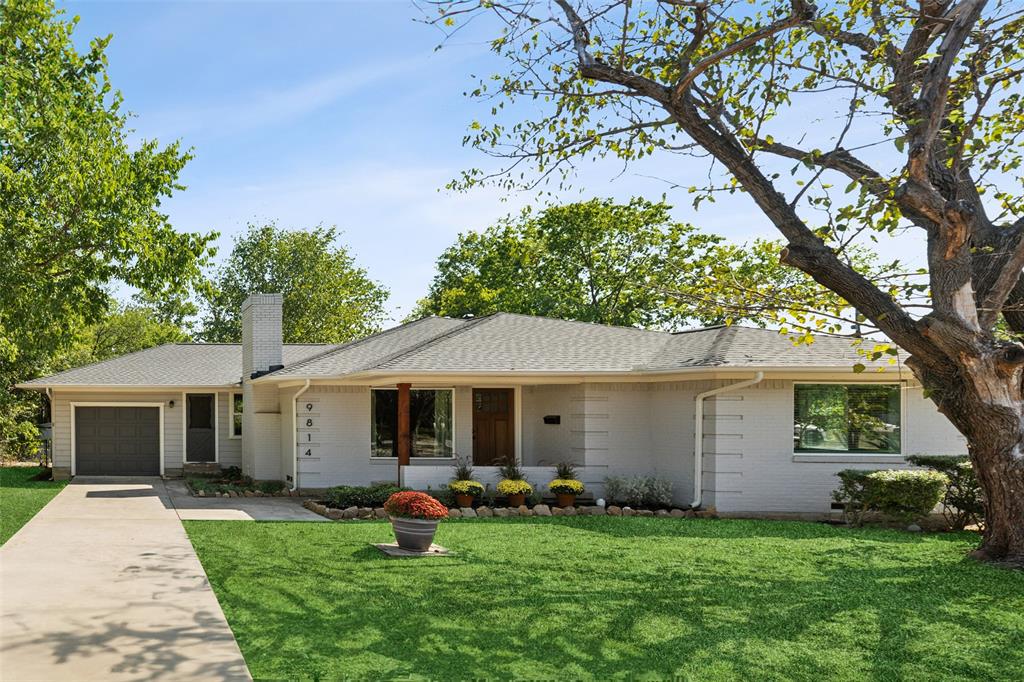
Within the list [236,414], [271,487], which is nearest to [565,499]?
[271,487]

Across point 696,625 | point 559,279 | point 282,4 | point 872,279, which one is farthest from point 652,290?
point 559,279

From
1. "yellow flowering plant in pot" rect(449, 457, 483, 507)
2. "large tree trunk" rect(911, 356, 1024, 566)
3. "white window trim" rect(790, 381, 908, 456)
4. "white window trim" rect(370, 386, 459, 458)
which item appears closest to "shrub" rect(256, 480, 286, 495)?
"white window trim" rect(370, 386, 459, 458)

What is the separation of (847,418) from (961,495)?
2.44 metres

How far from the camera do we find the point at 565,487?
1562 cm

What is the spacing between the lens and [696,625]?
730cm

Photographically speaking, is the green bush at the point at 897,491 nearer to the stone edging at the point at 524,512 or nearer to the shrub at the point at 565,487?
the stone edging at the point at 524,512

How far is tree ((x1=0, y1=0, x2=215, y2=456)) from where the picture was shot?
15.7 meters

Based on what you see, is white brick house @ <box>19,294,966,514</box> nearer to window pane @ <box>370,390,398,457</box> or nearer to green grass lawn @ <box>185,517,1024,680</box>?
window pane @ <box>370,390,398,457</box>

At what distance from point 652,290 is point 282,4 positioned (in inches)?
248

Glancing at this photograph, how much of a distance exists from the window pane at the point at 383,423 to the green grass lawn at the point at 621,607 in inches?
234

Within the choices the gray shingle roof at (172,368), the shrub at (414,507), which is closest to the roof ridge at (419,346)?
the shrub at (414,507)

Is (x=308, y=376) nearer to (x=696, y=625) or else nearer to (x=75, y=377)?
(x=75, y=377)

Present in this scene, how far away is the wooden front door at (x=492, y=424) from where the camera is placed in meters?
18.3

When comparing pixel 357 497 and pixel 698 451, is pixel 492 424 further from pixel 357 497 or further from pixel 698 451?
pixel 698 451
